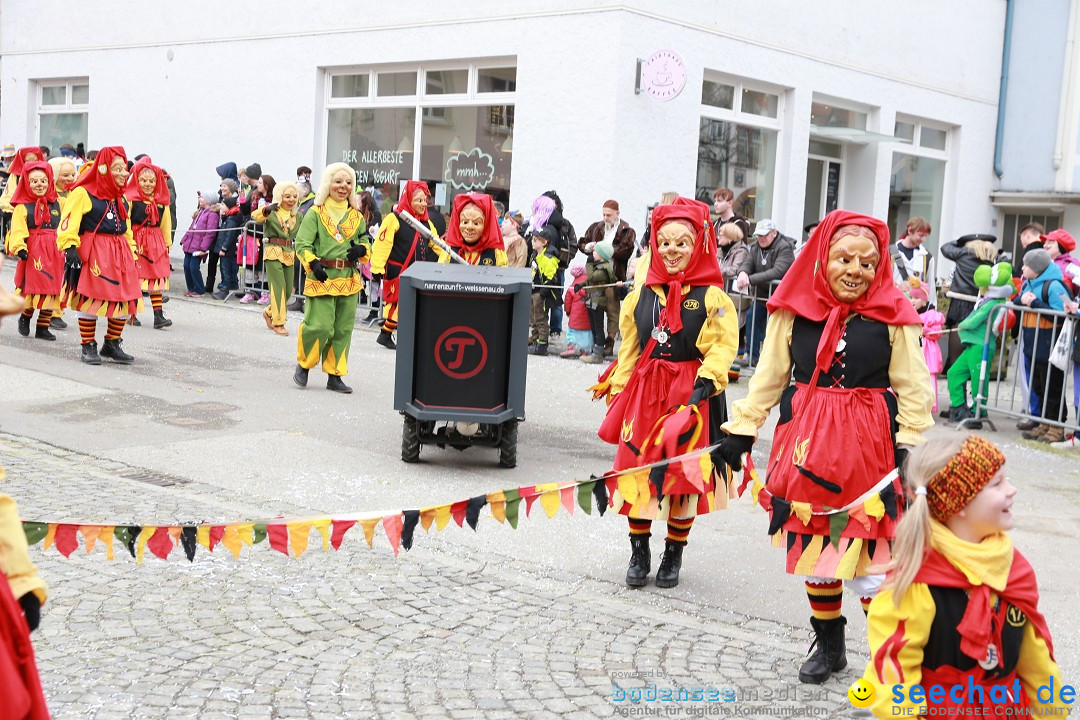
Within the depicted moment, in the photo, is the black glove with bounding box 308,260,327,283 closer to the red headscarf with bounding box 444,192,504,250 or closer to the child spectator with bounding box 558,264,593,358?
the red headscarf with bounding box 444,192,504,250

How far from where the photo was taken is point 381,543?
6.59 metres

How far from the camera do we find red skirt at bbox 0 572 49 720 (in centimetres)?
270

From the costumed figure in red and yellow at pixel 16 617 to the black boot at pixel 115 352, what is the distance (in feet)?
31.5

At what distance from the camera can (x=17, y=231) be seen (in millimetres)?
13039

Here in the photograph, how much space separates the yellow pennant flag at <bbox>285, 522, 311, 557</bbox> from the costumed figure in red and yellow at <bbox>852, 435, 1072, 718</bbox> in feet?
7.22

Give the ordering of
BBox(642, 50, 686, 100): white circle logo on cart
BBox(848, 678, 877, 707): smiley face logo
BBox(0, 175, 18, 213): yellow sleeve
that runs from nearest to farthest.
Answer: BBox(848, 678, 877, 707): smiley face logo, BBox(0, 175, 18, 213): yellow sleeve, BBox(642, 50, 686, 100): white circle logo on cart

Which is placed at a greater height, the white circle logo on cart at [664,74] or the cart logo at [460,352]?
the white circle logo on cart at [664,74]

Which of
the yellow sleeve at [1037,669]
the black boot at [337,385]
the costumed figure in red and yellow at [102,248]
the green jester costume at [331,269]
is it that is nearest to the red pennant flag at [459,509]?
the yellow sleeve at [1037,669]

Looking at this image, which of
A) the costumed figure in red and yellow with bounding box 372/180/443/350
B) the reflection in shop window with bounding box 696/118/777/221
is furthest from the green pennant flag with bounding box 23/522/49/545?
the reflection in shop window with bounding box 696/118/777/221

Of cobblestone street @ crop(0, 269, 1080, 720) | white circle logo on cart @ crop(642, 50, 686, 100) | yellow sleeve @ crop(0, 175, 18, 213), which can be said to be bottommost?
cobblestone street @ crop(0, 269, 1080, 720)

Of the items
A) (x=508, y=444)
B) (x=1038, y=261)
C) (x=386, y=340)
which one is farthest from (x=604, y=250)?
(x=508, y=444)

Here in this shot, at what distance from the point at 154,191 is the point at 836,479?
36.4 ft

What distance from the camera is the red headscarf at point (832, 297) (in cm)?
477

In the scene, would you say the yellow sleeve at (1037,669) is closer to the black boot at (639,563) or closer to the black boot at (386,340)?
the black boot at (639,563)
